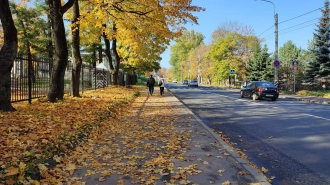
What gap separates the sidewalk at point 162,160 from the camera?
4.42 meters

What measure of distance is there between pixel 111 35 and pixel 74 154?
56.4 ft

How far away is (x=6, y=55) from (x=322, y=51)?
31.3 m

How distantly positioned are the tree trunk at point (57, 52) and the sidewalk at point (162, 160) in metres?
5.10

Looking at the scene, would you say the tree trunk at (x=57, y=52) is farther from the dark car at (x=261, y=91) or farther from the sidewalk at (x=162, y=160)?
the dark car at (x=261, y=91)

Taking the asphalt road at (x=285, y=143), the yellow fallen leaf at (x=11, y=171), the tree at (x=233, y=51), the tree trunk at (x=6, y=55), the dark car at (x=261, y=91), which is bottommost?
the asphalt road at (x=285, y=143)

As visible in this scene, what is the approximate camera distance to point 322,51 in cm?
3062

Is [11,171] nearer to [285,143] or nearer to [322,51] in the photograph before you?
[285,143]

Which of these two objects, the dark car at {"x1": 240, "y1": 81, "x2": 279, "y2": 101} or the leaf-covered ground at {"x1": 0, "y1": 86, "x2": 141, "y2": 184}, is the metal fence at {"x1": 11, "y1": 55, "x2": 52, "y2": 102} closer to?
the leaf-covered ground at {"x1": 0, "y1": 86, "x2": 141, "y2": 184}

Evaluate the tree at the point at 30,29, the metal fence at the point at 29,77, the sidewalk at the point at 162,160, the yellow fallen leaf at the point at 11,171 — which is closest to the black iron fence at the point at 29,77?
the metal fence at the point at 29,77

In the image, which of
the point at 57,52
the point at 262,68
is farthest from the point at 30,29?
the point at 262,68

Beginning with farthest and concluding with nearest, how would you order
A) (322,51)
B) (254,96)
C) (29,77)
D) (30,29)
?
(30,29)
(322,51)
(254,96)
(29,77)

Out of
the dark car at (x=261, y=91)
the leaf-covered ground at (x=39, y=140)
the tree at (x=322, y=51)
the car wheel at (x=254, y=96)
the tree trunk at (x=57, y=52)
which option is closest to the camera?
the leaf-covered ground at (x=39, y=140)

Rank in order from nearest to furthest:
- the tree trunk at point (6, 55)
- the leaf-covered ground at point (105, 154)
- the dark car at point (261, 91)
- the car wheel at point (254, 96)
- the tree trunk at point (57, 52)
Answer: the leaf-covered ground at point (105, 154)
the tree trunk at point (6, 55)
the tree trunk at point (57, 52)
the dark car at point (261, 91)
the car wheel at point (254, 96)

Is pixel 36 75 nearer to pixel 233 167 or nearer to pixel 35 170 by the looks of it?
pixel 35 170
